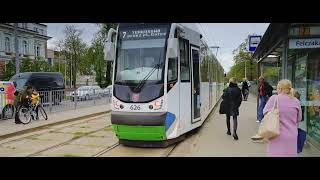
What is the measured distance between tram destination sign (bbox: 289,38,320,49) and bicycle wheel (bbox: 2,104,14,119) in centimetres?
1250

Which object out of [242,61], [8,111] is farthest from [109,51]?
[242,61]

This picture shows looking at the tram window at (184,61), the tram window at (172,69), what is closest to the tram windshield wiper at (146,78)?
the tram window at (172,69)

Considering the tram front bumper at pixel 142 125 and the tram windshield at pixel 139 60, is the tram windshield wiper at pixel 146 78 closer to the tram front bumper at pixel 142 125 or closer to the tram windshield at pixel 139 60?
the tram windshield at pixel 139 60

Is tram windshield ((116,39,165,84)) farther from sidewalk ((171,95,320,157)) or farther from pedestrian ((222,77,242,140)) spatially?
pedestrian ((222,77,242,140))

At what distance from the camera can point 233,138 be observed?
11.1 meters

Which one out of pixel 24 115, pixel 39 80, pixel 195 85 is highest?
pixel 39 80

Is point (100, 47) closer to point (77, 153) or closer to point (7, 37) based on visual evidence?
point (7, 37)

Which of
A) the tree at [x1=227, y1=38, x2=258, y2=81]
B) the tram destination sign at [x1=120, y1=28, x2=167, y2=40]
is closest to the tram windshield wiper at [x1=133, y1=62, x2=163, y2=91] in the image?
the tram destination sign at [x1=120, y1=28, x2=167, y2=40]

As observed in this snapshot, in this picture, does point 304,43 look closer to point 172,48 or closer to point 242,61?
point 172,48

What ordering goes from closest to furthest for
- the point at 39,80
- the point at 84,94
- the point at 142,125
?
the point at 142,125
the point at 84,94
the point at 39,80

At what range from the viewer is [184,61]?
10305mm

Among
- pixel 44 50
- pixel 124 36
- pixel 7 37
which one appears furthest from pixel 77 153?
pixel 44 50

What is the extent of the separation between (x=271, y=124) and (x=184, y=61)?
5303 mm
